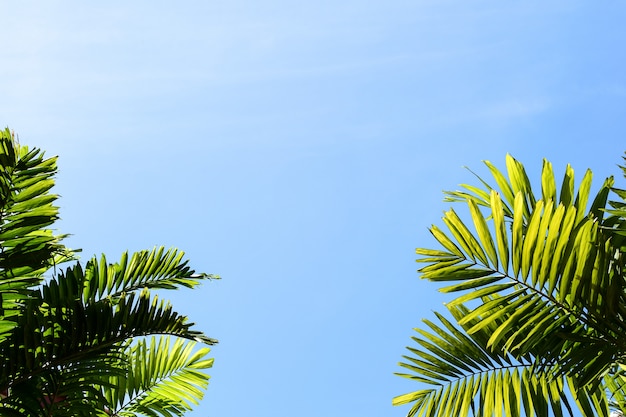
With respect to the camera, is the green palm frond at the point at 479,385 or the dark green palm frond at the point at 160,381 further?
the dark green palm frond at the point at 160,381

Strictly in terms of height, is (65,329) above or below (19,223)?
below

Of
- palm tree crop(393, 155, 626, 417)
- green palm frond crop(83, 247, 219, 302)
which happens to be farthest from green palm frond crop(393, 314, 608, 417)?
green palm frond crop(83, 247, 219, 302)

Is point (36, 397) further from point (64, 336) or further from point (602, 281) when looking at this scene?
point (602, 281)

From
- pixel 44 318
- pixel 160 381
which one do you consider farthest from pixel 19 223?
pixel 160 381

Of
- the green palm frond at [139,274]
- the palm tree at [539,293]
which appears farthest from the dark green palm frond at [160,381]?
the palm tree at [539,293]

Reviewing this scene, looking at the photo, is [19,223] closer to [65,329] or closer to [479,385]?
[65,329]

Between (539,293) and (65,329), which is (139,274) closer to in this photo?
(65,329)

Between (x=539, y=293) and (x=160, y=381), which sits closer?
(x=539, y=293)

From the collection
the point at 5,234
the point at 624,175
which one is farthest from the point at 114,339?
the point at 624,175

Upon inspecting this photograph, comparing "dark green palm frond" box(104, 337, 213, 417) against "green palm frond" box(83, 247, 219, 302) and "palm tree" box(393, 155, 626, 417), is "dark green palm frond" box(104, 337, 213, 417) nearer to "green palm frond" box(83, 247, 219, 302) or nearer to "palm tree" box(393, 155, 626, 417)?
"green palm frond" box(83, 247, 219, 302)

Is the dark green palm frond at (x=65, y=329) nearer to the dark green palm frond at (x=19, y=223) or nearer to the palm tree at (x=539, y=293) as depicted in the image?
the dark green palm frond at (x=19, y=223)

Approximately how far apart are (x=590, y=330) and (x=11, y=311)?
2.42 metres

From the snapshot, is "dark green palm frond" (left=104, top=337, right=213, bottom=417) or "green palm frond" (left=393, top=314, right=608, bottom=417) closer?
"green palm frond" (left=393, top=314, right=608, bottom=417)

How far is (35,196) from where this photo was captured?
8.95 ft
